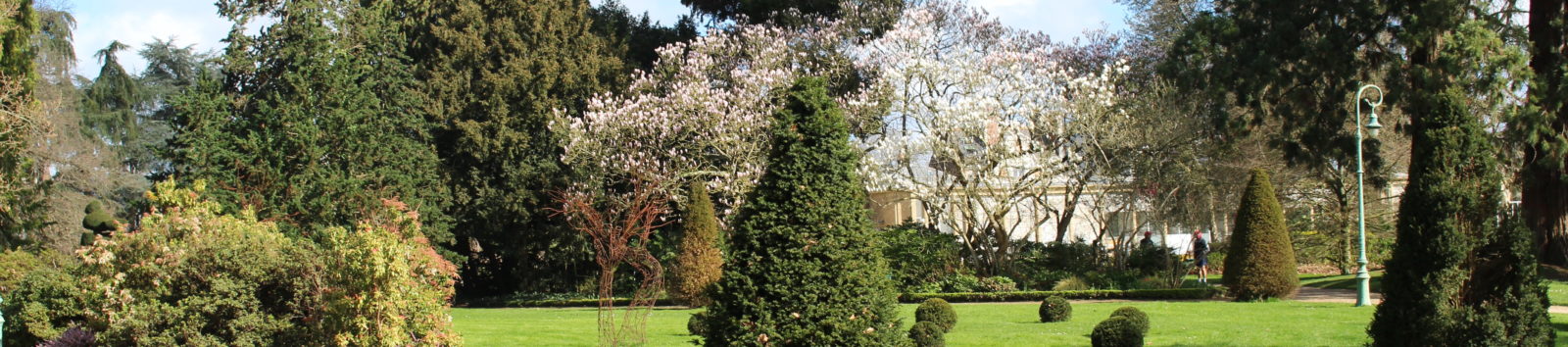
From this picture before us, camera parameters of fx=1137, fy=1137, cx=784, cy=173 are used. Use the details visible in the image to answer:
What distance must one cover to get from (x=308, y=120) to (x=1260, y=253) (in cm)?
1799

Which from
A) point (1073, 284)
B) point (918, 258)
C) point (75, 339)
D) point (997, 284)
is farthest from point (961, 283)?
point (75, 339)

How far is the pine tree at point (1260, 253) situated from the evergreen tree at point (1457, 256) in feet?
32.1

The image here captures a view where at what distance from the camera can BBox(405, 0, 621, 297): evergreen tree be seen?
26.8 meters

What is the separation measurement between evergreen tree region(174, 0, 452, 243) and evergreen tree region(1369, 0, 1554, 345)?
1875 centimetres

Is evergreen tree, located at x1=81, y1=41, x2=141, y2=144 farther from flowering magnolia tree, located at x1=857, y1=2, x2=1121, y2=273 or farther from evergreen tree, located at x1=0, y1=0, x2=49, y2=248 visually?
flowering magnolia tree, located at x1=857, y1=2, x2=1121, y2=273

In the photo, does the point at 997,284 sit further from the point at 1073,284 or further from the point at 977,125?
the point at 977,125

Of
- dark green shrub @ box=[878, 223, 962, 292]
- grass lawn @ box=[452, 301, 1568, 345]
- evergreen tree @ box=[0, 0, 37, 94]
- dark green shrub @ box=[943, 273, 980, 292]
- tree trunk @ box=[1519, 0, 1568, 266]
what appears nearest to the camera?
grass lawn @ box=[452, 301, 1568, 345]

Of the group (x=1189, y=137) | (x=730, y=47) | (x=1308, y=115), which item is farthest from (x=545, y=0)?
(x=1308, y=115)

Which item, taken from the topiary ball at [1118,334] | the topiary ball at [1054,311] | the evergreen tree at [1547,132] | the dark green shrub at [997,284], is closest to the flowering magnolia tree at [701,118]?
the dark green shrub at [997,284]

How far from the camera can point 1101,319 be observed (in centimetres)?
1524

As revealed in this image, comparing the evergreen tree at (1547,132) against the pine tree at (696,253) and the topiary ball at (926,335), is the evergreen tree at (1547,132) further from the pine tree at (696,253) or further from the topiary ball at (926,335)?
the pine tree at (696,253)

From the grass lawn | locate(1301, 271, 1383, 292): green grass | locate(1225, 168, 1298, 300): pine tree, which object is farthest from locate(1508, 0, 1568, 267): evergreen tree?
the grass lawn

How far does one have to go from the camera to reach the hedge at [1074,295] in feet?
65.1

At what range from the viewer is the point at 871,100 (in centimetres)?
2489
